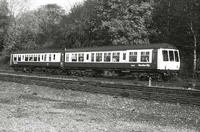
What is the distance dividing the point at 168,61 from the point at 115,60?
15.8 ft

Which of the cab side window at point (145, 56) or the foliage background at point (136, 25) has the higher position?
the foliage background at point (136, 25)

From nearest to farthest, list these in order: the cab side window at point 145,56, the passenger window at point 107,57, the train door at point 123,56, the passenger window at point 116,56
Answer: the cab side window at point 145,56 < the train door at point 123,56 < the passenger window at point 116,56 < the passenger window at point 107,57

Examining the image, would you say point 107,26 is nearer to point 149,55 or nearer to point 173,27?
point 173,27

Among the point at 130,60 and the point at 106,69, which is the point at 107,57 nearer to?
the point at 106,69

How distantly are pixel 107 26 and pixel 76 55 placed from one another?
510cm

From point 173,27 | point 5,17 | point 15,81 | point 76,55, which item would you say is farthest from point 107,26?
point 5,17

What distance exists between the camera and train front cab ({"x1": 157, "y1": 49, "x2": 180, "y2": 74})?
23200mm

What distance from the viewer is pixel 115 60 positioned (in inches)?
1033

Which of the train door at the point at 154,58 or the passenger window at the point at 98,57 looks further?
the passenger window at the point at 98,57

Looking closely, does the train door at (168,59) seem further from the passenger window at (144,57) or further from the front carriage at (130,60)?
the passenger window at (144,57)

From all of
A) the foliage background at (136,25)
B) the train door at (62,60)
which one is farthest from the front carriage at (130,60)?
the foliage background at (136,25)

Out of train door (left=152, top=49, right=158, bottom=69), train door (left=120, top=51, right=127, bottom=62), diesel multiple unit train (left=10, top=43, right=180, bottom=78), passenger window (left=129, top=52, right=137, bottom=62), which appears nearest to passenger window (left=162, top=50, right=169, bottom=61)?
diesel multiple unit train (left=10, top=43, right=180, bottom=78)

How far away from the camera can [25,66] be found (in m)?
37.8

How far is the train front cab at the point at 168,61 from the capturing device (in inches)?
913
